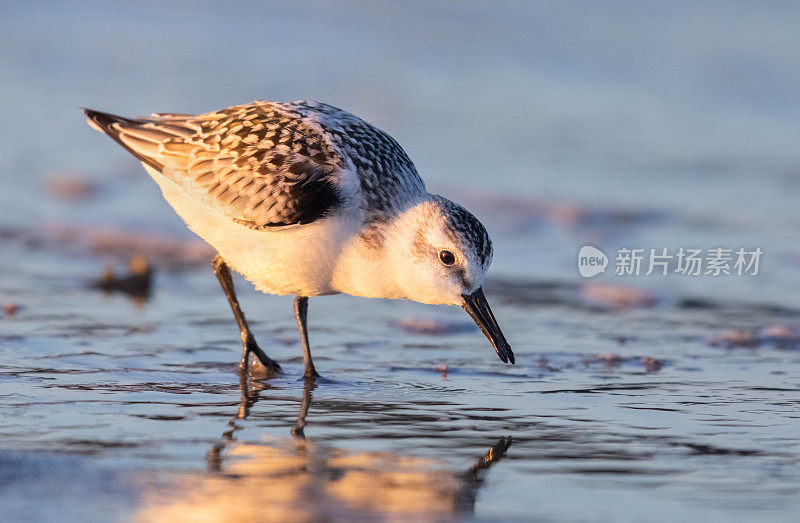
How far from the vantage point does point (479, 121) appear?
43.6 ft

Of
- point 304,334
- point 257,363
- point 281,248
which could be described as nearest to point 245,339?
point 257,363

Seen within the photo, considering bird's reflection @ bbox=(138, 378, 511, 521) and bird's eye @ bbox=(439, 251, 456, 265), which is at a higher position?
bird's eye @ bbox=(439, 251, 456, 265)

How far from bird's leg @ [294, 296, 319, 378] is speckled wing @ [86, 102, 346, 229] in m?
0.63

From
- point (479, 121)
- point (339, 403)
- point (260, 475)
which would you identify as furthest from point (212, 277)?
point (479, 121)

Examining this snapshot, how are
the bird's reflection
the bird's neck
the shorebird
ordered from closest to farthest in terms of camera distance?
1. the bird's reflection
2. the shorebird
3. the bird's neck

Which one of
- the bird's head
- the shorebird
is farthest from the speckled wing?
the bird's head

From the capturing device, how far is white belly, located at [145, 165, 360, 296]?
6246mm

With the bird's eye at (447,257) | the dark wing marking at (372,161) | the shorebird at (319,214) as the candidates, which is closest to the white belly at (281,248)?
the shorebird at (319,214)

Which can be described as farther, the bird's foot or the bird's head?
the bird's foot

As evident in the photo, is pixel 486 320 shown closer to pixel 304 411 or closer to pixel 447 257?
pixel 447 257

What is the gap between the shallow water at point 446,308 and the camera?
14.9ft

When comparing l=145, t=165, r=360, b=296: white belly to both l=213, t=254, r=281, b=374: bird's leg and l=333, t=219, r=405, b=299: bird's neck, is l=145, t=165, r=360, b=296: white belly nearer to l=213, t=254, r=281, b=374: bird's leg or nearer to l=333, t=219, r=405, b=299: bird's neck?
l=333, t=219, r=405, b=299: bird's neck

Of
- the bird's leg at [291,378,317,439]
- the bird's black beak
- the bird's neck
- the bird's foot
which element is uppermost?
the bird's neck

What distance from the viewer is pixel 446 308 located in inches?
313
